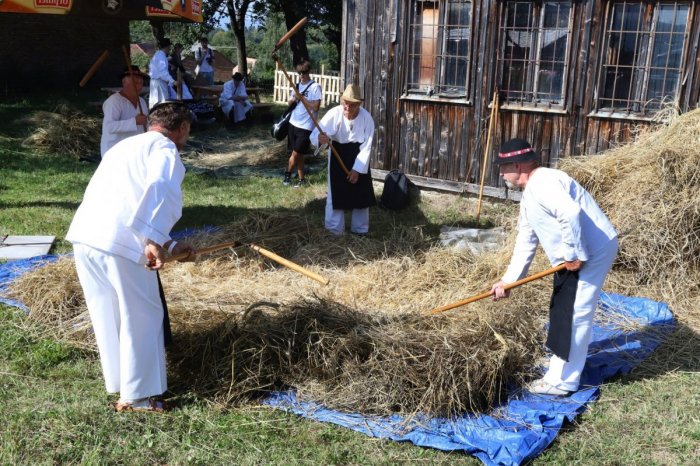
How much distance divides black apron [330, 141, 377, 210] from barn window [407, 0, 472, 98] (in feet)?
5.99

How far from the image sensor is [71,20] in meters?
18.1

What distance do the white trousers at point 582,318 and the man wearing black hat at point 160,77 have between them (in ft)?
31.0

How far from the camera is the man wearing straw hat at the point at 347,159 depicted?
6.95 m

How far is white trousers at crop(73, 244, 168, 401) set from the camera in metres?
3.50

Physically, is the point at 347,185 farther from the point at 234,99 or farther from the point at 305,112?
the point at 234,99

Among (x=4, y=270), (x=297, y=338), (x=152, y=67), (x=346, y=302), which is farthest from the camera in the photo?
(x=152, y=67)

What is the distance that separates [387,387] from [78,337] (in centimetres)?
215

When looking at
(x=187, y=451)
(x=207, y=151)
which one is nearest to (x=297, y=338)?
(x=187, y=451)

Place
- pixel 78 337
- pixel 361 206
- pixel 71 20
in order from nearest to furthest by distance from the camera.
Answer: pixel 78 337
pixel 361 206
pixel 71 20

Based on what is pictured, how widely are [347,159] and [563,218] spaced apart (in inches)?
144

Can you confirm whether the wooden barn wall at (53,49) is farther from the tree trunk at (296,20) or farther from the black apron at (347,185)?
the black apron at (347,185)

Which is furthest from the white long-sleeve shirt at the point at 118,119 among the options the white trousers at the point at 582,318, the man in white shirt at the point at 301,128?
the white trousers at the point at 582,318

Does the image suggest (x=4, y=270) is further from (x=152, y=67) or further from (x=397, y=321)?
(x=152, y=67)

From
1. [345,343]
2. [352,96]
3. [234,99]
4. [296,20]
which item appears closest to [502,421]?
[345,343]
